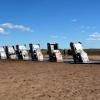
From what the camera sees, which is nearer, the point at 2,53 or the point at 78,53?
the point at 78,53

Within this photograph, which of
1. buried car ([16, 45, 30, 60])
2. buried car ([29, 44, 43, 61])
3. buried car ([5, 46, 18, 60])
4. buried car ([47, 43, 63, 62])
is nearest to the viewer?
buried car ([47, 43, 63, 62])

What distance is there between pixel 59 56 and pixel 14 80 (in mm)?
23456

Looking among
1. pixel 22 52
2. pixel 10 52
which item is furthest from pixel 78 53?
pixel 10 52

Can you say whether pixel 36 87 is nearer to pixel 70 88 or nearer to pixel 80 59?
pixel 70 88

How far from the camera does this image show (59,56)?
44.2 metres

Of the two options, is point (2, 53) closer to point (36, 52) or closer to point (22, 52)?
point (22, 52)

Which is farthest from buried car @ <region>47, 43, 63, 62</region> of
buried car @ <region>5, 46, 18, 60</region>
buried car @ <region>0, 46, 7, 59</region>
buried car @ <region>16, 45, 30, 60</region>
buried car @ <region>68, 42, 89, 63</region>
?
buried car @ <region>0, 46, 7, 59</region>

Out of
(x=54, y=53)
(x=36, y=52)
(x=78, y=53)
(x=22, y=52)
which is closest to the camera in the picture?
(x=78, y=53)

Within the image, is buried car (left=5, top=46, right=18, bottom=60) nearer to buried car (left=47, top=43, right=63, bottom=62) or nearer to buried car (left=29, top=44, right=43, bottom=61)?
buried car (left=29, top=44, right=43, bottom=61)

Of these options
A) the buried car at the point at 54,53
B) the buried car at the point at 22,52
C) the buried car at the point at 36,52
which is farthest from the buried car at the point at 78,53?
the buried car at the point at 22,52

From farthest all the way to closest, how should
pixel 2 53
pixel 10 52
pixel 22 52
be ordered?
pixel 2 53 < pixel 10 52 < pixel 22 52

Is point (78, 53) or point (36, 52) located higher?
point (36, 52)

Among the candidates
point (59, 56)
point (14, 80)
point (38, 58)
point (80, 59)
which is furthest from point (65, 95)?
point (38, 58)

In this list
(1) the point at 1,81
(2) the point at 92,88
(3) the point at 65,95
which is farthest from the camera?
(1) the point at 1,81
